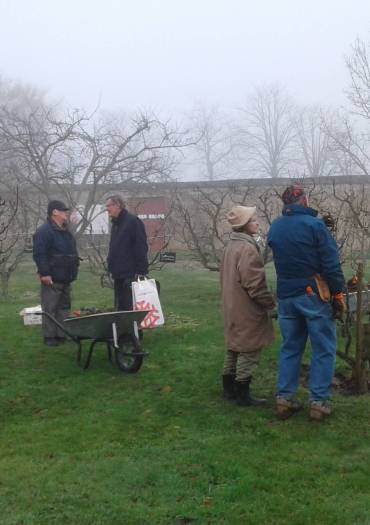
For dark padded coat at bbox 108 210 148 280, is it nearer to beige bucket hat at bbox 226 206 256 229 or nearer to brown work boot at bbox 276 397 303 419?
beige bucket hat at bbox 226 206 256 229

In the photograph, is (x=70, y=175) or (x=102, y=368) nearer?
(x=102, y=368)

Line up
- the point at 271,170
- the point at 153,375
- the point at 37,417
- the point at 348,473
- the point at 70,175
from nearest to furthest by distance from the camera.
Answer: the point at 348,473 → the point at 37,417 → the point at 153,375 → the point at 70,175 → the point at 271,170

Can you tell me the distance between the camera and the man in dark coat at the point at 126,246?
262 inches

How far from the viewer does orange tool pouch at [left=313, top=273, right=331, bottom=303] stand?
4.19 meters

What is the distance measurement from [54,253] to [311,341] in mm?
3442

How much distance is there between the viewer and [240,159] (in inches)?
2153

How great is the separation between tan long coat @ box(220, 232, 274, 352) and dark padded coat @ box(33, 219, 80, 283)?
2.66 m

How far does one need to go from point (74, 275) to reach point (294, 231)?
3.38 meters

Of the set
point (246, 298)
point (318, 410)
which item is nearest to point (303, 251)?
point (246, 298)

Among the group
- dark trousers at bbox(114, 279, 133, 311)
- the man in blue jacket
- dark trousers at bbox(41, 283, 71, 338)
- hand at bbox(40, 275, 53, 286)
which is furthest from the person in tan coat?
dark trousers at bbox(41, 283, 71, 338)

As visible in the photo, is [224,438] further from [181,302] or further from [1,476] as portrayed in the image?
[181,302]

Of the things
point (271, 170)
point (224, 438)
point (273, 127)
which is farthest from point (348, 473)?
point (273, 127)

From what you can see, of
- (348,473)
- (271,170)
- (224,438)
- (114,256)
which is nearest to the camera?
(348,473)

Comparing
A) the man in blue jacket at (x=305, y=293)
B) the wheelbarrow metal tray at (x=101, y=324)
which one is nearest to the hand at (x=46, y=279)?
the wheelbarrow metal tray at (x=101, y=324)
